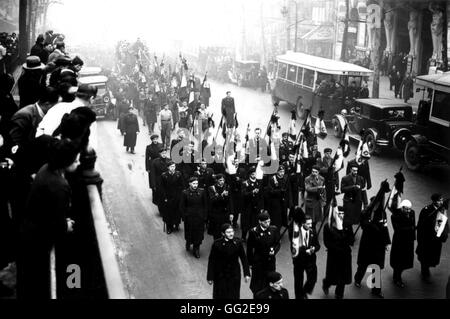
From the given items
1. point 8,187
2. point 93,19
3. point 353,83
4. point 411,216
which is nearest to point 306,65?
point 353,83

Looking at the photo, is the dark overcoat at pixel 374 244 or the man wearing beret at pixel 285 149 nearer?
the dark overcoat at pixel 374 244

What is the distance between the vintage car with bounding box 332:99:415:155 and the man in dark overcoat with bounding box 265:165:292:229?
18.2 feet

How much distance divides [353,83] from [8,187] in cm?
1712

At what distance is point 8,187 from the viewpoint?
4.69m

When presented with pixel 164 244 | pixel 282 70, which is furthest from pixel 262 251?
pixel 282 70

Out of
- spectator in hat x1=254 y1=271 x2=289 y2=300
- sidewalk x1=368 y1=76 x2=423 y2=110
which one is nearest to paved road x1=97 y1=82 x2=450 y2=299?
spectator in hat x1=254 y1=271 x2=289 y2=300

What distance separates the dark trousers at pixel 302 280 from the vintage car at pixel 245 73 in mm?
25703

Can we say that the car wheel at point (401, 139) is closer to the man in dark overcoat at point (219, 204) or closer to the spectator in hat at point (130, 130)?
the man in dark overcoat at point (219, 204)

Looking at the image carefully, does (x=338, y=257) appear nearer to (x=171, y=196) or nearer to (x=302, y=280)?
(x=302, y=280)

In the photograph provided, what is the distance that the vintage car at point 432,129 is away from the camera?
13.7m

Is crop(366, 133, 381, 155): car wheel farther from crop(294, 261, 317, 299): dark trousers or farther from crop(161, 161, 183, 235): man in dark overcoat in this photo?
crop(294, 261, 317, 299): dark trousers

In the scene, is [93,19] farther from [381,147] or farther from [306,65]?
[381,147]

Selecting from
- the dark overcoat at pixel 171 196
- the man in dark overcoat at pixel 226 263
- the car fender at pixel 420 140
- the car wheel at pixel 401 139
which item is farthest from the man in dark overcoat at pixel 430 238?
the car wheel at pixel 401 139
